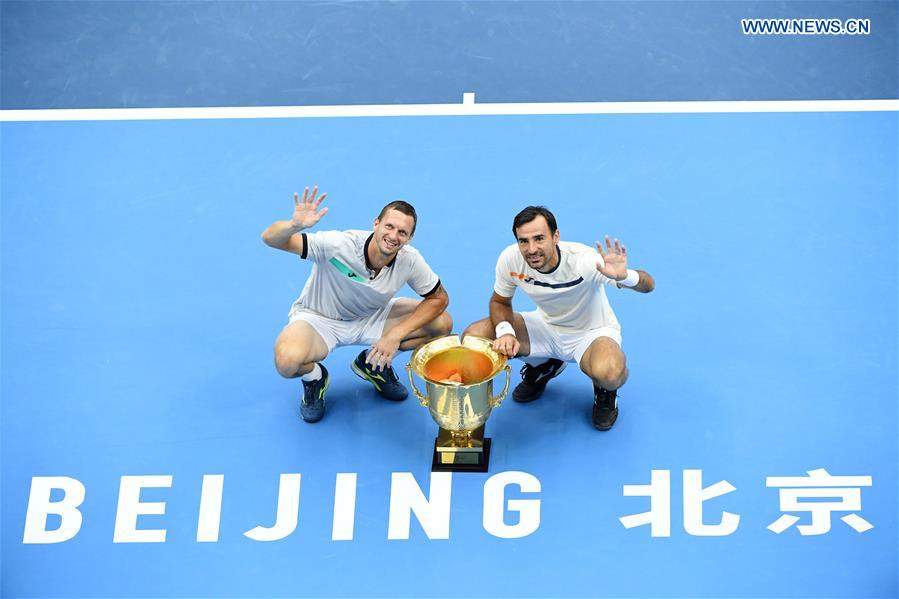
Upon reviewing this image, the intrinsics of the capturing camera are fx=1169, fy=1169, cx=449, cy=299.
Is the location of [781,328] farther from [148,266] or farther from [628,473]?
[148,266]

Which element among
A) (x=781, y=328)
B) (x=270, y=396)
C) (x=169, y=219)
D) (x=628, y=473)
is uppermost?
(x=169, y=219)

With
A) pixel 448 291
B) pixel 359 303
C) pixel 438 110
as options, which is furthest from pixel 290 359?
pixel 438 110

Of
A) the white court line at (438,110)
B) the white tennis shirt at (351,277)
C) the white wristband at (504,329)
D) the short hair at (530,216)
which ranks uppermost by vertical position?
the white court line at (438,110)

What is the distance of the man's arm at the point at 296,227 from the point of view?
7.14 m

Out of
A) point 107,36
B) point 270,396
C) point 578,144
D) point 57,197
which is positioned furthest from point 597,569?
Result: point 107,36

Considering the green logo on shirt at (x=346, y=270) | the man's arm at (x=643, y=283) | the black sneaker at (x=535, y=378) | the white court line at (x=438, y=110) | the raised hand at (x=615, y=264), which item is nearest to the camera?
the raised hand at (x=615, y=264)

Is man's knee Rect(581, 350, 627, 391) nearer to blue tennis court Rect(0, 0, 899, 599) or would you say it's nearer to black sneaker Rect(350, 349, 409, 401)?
blue tennis court Rect(0, 0, 899, 599)

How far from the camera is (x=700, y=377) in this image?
798 cm

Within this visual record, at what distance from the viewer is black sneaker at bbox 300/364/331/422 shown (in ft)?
25.2

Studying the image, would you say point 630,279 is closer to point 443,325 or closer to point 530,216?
point 530,216

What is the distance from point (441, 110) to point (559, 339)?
306 centimetres

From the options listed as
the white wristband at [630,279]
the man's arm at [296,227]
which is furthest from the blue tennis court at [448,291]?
the man's arm at [296,227]

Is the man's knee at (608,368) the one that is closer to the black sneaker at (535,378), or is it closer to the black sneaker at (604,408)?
the black sneaker at (604,408)

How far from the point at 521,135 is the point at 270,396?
3.20 m
